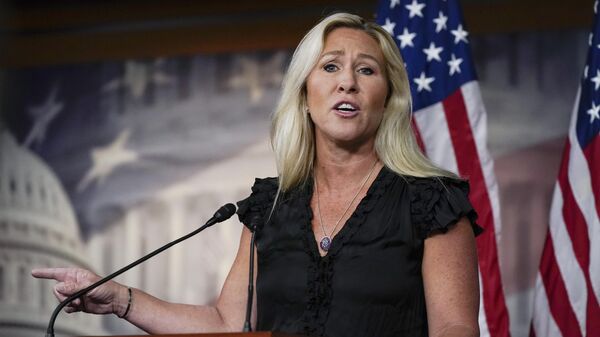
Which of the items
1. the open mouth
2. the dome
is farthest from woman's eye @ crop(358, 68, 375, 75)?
the dome

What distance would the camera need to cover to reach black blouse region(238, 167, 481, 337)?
2.58m

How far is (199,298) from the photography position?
5031 millimetres

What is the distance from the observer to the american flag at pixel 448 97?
12.1 feet

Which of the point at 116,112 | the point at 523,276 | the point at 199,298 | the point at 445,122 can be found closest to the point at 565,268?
the point at 445,122

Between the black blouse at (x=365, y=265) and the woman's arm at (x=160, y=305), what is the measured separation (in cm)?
11

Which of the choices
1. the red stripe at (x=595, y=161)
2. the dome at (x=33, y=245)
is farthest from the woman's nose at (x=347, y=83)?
the dome at (x=33, y=245)

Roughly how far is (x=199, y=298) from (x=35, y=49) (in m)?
1.46

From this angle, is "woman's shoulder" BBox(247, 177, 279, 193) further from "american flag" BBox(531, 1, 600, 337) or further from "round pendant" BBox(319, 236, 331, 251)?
"american flag" BBox(531, 1, 600, 337)

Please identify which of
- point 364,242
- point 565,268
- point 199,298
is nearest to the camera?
point 364,242

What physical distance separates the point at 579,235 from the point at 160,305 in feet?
4.91

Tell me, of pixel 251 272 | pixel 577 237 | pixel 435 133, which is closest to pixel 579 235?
pixel 577 237

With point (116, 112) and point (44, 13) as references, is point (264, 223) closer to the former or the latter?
point (116, 112)

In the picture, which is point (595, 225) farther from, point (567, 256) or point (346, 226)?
point (346, 226)

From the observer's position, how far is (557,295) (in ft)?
11.9
